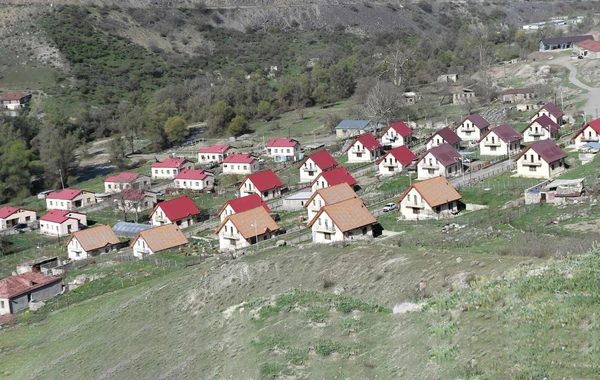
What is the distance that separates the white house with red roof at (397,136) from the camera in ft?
230

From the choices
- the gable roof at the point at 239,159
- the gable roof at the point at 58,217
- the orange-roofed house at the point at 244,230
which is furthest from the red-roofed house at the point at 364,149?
the gable roof at the point at 58,217

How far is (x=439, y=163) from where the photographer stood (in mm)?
55469

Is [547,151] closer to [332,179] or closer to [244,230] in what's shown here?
[332,179]

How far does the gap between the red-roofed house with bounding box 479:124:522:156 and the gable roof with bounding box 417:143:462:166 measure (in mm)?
4699

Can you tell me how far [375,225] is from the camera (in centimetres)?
4181

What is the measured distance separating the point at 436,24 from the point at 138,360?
150 m

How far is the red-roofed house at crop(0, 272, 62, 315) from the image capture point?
132ft

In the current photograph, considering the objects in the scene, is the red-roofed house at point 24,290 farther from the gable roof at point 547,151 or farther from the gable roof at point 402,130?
the gable roof at point 402,130

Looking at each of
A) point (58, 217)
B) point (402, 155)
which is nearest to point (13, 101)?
point (58, 217)

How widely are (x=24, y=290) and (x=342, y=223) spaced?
16.9 metres

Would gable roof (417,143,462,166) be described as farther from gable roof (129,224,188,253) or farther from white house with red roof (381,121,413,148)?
gable roof (129,224,188,253)

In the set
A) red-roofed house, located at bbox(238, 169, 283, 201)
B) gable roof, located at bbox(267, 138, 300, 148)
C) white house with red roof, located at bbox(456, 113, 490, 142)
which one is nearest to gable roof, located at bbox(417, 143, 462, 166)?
white house with red roof, located at bbox(456, 113, 490, 142)

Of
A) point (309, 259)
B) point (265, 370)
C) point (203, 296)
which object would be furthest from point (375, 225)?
point (265, 370)

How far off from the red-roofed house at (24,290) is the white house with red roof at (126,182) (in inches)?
971
